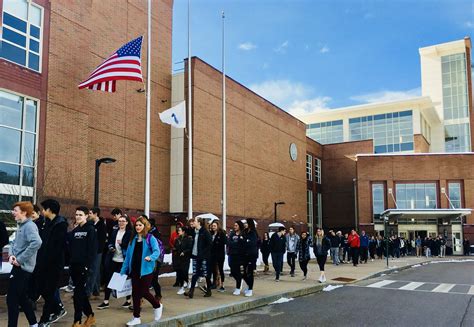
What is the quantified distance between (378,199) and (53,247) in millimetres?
46703

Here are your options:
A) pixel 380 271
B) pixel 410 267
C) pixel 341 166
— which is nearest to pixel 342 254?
pixel 410 267

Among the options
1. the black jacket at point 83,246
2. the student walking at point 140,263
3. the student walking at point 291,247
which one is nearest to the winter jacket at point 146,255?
the student walking at point 140,263

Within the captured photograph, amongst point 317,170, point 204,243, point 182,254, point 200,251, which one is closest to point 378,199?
point 317,170

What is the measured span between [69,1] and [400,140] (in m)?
48.9

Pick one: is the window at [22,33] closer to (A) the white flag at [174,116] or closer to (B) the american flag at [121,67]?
(B) the american flag at [121,67]

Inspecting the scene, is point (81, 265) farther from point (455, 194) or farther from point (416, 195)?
point (455, 194)

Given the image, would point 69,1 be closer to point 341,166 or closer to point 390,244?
point 390,244

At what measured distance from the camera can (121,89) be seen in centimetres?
2786

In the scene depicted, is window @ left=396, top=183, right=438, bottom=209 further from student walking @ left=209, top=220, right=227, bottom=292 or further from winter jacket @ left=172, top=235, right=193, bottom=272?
winter jacket @ left=172, top=235, right=193, bottom=272

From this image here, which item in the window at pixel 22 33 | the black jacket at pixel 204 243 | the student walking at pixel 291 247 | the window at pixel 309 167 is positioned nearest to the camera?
the black jacket at pixel 204 243

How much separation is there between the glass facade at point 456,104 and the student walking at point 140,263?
7283 cm

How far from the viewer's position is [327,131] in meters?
67.9

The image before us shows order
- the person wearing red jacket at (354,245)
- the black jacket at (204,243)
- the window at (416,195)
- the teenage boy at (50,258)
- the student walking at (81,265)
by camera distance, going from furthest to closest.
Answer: the window at (416,195)
the person wearing red jacket at (354,245)
the black jacket at (204,243)
the student walking at (81,265)
the teenage boy at (50,258)

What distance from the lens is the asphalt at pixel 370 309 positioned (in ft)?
30.6
